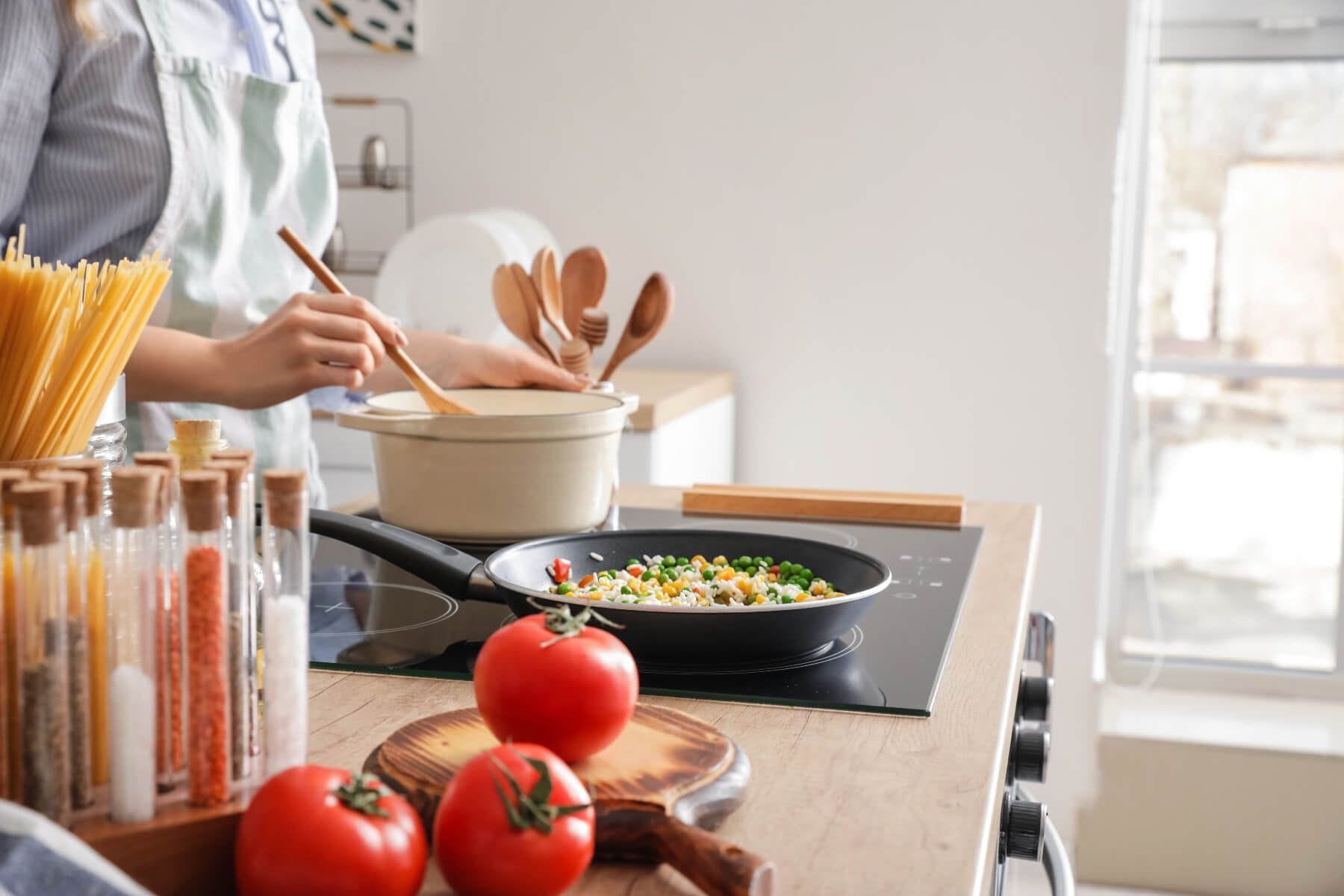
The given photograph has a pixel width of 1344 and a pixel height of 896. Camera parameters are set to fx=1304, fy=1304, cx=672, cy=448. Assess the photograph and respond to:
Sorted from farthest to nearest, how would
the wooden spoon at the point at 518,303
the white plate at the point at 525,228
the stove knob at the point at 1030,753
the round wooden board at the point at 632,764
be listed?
the white plate at the point at 525,228, the wooden spoon at the point at 518,303, the stove knob at the point at 1030,753, the round wooden board at the point at 632,764

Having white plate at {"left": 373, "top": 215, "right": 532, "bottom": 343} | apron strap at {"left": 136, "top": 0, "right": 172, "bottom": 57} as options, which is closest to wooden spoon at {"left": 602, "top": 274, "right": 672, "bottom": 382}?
apron strap at {"left": 136, "top": 0, "right": 172, "bottom": 57}

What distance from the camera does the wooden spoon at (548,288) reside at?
51.6 inches

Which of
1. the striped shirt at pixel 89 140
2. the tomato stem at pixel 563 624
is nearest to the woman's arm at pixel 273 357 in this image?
the striped shirt at pixel 89 140

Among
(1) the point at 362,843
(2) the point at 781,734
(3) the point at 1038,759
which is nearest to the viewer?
(1) the point at 362,843

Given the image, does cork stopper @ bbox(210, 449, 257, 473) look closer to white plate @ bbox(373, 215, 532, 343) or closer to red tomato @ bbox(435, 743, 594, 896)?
red tomato @ bbox(435, 743, 594, 896)

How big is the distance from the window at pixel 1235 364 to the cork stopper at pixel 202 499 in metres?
2.23

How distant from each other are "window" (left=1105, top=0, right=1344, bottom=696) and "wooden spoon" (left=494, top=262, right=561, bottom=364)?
1.50 metres

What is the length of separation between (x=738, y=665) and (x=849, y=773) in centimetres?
16

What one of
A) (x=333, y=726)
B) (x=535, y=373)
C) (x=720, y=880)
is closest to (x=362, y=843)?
(x=720, y=880)

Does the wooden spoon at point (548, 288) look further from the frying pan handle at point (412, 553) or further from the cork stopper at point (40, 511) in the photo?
the cork stopper at point (40, 511)

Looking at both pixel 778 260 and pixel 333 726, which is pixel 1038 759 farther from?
pixel 778 260

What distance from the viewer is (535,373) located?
4.16 ft

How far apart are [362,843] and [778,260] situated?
2.19 meters

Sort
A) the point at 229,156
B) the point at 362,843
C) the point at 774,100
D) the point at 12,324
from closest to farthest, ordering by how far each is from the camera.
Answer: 1. the point at 362,843
2. the point at 12,324
3. the point at 229,156
4. the point at 774,100
